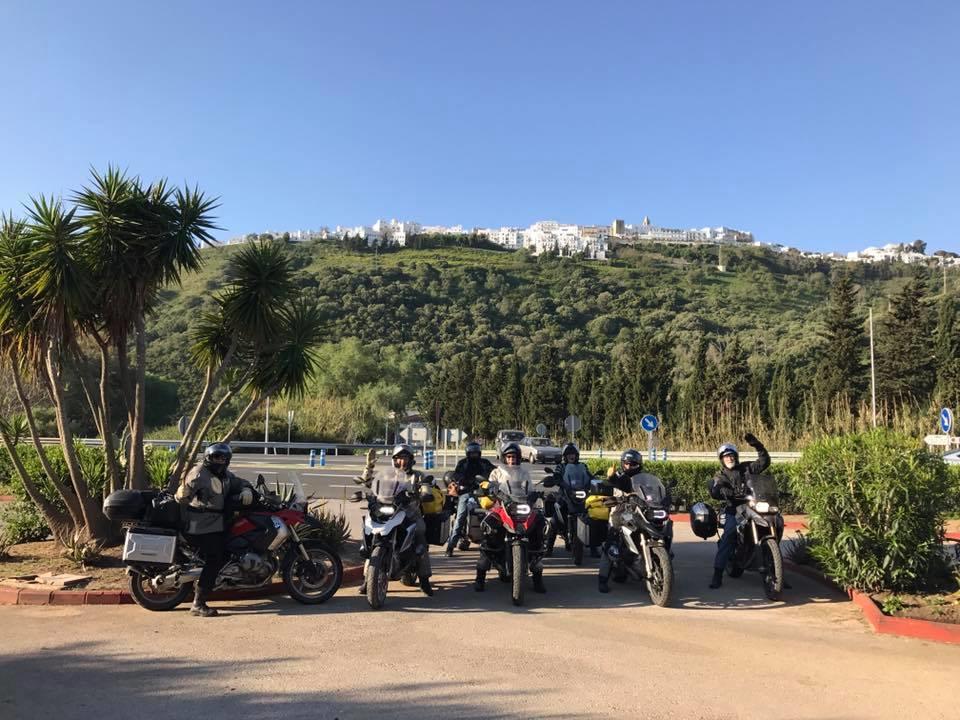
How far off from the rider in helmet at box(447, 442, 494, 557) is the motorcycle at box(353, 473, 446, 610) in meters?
2.32

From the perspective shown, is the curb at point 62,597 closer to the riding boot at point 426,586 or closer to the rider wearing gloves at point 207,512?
the rider wearing gloves at point 207,512

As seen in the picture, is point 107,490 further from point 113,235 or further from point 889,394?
point 889,394

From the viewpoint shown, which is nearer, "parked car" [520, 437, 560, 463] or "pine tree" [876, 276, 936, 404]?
"parked car" [520, 437, 560, 463]

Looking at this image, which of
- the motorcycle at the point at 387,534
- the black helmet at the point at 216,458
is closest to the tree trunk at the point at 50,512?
the black helmet at the point at 216,458

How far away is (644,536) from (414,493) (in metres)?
2.61

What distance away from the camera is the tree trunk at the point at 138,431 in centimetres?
984

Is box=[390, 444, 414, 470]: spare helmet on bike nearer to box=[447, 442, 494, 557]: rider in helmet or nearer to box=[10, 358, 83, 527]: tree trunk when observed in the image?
box=[447, 442, 494, 557]: rider in helmet

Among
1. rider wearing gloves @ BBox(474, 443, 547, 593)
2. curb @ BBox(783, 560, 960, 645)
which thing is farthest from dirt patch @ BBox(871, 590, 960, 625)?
rider wearing gloves @ BBox(474, 443, 547, 593)

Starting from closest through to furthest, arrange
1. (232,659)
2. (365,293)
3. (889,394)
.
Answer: (232,659), (889,394), (365,293)

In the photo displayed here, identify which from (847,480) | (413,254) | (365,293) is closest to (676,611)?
(847,480)

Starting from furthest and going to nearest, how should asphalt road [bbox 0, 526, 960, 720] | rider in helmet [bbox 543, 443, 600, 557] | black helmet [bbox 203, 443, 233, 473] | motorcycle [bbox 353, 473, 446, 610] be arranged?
1. rider in helmet [bbox 543, 443, 600, 557]
2. motorcycle [bbox 353, 473, 446, 610]
3. black helmet [bbox 203, 443, 233, 473]
4. asphalt road [bbox 0, 526, 960, 720]

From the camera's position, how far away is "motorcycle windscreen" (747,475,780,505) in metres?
9.17

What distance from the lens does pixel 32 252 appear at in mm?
9117

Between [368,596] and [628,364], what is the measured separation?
153 ft
